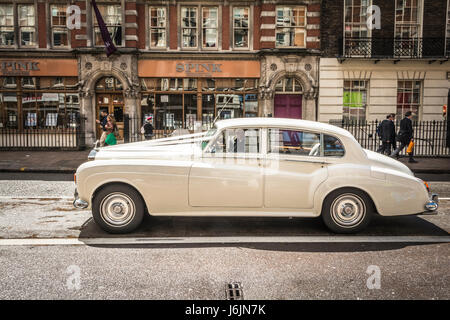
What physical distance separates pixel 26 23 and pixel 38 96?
143 inches

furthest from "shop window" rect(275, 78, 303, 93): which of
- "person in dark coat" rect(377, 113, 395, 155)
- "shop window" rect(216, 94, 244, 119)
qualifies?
"person in dark coat" rect(377, 113, 395, 155)

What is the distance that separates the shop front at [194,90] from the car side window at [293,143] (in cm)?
1394

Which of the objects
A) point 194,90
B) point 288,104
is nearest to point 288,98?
point 288,104

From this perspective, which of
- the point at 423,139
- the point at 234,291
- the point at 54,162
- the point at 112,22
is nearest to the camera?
the point at 234,291

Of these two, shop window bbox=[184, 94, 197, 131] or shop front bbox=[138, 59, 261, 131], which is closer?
shop front bbox=[138, 59, 261, 131]

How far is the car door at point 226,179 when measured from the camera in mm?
5125

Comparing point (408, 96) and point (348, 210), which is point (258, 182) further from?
point (408, 96)

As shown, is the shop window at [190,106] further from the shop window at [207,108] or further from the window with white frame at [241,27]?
the window with white frame at [241,27]

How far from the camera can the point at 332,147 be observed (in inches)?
209

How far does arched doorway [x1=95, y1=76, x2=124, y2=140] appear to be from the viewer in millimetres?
19203

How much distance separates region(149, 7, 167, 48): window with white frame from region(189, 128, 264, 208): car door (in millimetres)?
15490

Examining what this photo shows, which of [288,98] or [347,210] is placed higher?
[288,98]

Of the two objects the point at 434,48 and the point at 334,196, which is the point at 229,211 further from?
the point at 434,48

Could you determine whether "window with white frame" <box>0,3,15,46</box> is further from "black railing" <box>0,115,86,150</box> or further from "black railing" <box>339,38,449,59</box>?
"black railing" <box>339,38,449,59</box>
